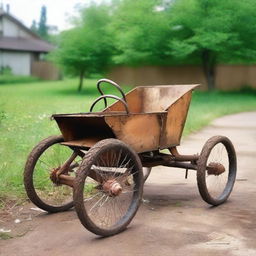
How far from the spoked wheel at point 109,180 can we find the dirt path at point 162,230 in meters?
0.14

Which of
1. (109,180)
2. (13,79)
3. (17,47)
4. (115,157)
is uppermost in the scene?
(17,47)

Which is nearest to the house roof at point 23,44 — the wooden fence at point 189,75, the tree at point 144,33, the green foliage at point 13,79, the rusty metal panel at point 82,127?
the green foliage at point 13,79

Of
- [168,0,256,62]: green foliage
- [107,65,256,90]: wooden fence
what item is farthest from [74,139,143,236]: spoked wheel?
[107,65,256,90]: wooden fence

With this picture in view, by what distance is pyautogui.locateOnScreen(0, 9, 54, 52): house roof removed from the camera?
167ft

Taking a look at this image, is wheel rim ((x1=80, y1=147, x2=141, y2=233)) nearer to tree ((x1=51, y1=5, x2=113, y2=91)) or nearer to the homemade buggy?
the homemade buggy

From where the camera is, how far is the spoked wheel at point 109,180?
4.21 metres

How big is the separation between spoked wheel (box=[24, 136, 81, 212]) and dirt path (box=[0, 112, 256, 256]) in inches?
6.6

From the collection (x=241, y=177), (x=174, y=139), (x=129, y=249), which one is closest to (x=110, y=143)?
(x=129, y=249)

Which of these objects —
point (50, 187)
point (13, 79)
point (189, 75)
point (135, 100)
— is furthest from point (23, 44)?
point (50, 187)

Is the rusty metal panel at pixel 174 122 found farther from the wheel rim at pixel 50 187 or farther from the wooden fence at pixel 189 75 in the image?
the wooden fence at pixel 189 75

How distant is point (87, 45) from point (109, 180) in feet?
92.4

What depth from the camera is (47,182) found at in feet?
19.6

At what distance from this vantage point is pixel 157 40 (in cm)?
2634

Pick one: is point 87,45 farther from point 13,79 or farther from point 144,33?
point 13,79
